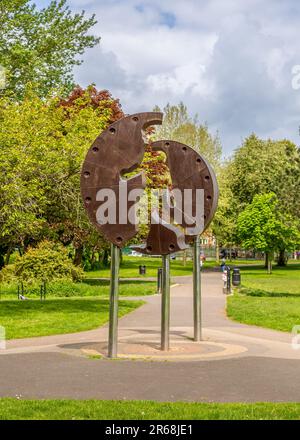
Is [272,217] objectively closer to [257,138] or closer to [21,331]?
[257,138]

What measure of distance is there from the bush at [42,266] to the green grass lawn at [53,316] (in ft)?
11.5

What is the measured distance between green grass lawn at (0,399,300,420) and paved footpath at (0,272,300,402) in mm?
465

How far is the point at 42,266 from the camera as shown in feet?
85.8

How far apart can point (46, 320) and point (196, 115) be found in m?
39.2

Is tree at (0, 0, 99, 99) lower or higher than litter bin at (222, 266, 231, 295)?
higher

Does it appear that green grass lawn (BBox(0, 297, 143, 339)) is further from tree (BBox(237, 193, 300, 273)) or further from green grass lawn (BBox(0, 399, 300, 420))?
tree (BBox(237, 193, 300, 273))

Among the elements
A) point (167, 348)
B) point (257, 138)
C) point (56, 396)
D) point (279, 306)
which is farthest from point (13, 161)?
point (257, 138)

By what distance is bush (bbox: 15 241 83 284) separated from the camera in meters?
26.3

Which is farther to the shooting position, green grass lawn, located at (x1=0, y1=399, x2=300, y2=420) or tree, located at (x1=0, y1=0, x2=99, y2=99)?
tree, located at (x1=0, y1=0, x2=99, y2=99)

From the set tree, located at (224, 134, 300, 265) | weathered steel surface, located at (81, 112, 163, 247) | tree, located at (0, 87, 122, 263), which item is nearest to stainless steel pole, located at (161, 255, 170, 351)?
weathered steel surface, located at (81, 112, 163, 247)

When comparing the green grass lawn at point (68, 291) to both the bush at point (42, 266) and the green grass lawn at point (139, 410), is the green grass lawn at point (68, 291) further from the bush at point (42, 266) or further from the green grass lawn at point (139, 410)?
the green grass lawn at point (139, 410)

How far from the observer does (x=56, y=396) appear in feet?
27.5

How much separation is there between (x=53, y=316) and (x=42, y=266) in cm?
811

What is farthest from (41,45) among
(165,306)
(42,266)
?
(165,306)
